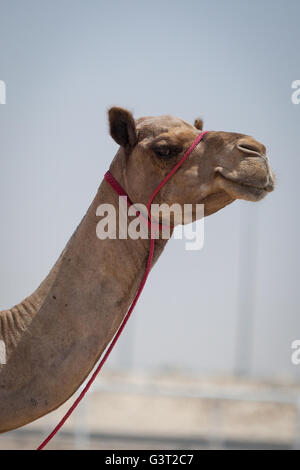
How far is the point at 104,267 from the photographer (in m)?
3.09

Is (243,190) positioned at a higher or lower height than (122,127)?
lower

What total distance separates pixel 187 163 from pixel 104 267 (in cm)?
71

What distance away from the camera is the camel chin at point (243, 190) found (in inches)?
117

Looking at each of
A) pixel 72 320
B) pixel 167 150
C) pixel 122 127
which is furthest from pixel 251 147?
pixel 72 320

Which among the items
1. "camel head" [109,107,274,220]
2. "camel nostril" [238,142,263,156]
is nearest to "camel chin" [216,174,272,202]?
"camel head" [109,107,274,220]

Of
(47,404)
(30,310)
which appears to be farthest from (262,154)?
(47,404)

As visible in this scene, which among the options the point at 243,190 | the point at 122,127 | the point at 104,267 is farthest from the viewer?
the point at 122,127

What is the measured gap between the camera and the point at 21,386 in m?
2.90

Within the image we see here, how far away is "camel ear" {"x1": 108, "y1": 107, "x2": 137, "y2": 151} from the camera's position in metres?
3.23
